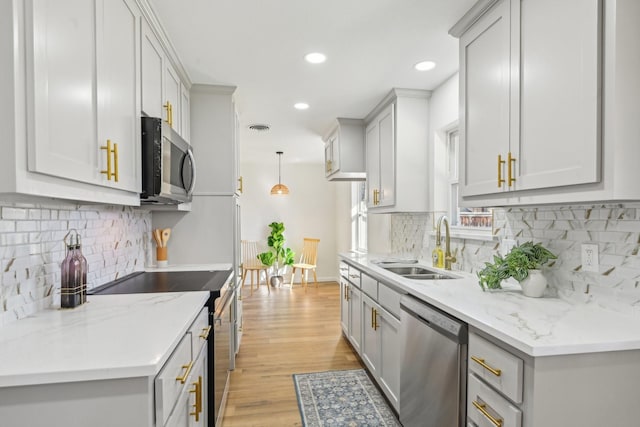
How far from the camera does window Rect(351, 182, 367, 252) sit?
5.39 m

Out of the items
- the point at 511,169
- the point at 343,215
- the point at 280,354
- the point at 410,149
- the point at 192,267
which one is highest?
the point at 410,149

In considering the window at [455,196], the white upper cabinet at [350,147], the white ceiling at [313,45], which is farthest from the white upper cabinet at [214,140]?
the window at [455,196]

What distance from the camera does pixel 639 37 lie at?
113 centimetres

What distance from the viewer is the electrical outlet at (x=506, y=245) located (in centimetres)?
203

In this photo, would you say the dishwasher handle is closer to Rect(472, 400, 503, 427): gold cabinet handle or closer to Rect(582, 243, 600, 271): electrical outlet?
Rect(472, 400, 503, 427): gold cabinet handle

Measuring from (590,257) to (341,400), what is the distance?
1.82m

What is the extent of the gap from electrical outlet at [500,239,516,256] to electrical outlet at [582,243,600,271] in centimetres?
46

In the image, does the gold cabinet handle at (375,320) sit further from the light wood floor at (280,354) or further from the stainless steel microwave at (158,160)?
the stainless steel microwave at (158,160)

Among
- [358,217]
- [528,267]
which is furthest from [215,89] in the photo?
[358,217]

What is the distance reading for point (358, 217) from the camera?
572cm

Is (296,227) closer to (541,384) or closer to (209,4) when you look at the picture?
(209,4)

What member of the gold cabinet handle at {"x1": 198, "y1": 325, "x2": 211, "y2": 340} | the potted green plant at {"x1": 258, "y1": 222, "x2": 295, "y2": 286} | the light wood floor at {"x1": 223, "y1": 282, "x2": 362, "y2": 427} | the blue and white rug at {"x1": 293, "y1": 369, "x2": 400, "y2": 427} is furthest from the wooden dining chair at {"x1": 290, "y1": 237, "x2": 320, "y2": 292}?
the gold cabinet handle at {"x1": 198, "y1": 325, "x2": 211, "y2": 340}

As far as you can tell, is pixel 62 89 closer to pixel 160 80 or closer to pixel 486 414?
pixel 160 80

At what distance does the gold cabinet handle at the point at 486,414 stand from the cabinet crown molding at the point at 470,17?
70.7 inches
